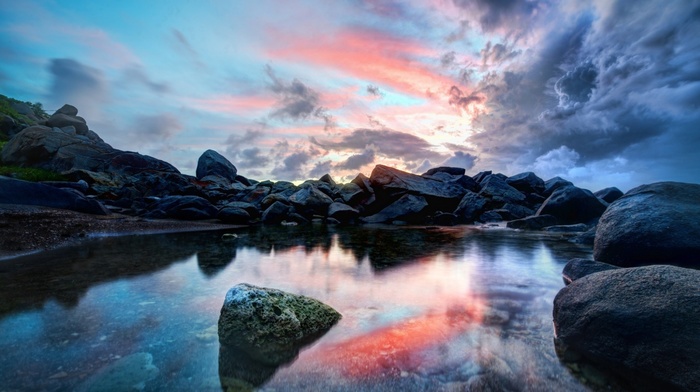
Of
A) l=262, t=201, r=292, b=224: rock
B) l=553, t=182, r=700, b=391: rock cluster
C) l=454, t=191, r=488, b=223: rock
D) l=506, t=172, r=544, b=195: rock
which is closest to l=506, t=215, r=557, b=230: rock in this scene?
l=454, t=191, r=488, b=223: rock

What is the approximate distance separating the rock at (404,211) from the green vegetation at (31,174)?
25.1 m

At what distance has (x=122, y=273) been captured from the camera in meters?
7.45

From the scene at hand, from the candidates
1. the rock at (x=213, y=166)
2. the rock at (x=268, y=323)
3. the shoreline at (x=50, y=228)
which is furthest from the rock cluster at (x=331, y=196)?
the rock at (x=268, y=323)

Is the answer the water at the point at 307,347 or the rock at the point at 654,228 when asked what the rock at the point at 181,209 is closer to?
the water at the point at 307,347

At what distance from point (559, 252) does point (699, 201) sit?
443cm

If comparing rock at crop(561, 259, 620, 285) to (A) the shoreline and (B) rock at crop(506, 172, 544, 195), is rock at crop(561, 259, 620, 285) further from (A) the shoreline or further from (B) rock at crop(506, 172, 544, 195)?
(B) rock at crop(506, 172, 544, 195)

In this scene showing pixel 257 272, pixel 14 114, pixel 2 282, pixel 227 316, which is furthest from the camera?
pixel 14 114

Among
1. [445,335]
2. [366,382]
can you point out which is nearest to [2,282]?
[366,382]

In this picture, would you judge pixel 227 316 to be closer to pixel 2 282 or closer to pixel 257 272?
pixel 257 272

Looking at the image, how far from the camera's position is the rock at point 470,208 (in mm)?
25812

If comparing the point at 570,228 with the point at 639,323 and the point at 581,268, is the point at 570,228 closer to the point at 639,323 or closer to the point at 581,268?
the point at 581,268

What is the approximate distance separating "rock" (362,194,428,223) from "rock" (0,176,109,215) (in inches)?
670

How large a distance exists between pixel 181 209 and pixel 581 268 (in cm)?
2015

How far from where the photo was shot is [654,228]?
6660 millimetres
